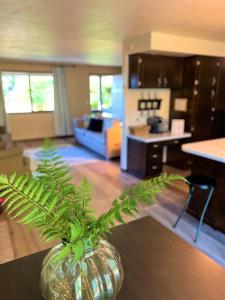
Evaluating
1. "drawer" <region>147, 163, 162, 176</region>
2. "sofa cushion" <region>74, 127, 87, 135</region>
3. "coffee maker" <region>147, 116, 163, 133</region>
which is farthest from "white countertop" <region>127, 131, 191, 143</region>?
"sofa cushion" <region>74, 127, 87, 135</region>

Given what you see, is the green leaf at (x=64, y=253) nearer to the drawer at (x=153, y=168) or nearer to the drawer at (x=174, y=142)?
the drawer at (x=153, y=168)

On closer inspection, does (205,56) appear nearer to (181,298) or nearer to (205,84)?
(205,84)

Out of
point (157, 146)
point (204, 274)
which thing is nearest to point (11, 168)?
point (157, 146)

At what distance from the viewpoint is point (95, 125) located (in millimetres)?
6430

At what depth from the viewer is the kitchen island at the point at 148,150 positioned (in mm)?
4023

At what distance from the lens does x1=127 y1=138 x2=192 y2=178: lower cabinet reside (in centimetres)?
405

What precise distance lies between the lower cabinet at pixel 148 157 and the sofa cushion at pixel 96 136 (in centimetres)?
126

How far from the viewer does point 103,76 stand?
27.8ft

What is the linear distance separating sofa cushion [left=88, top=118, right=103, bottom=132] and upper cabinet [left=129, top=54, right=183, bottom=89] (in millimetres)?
2346

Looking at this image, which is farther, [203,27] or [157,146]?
[157,146]

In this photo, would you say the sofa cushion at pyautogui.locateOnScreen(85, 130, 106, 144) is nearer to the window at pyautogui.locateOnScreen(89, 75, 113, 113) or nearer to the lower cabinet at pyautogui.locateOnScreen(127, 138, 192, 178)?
the lower cabinet at pyautogui.locateOnScreen(127, 138, 192, 178)

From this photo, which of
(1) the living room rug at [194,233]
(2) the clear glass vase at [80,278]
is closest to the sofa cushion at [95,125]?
(1) the living room rug at [194,233]

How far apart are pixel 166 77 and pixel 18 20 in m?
2.60

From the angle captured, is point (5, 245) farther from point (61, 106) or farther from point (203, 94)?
point (61, 106)
